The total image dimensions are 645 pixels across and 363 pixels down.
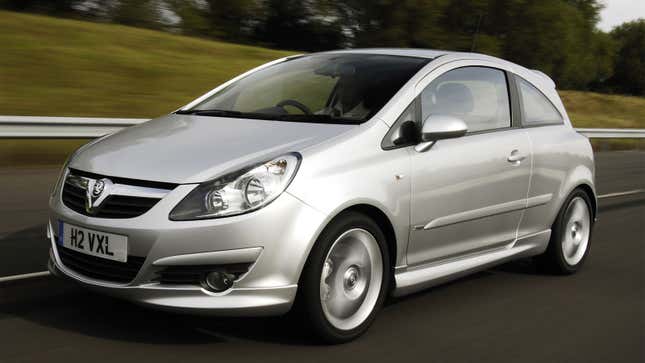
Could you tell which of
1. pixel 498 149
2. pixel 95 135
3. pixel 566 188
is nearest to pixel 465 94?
pixel 498 149

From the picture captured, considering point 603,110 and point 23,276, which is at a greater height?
point 23,276

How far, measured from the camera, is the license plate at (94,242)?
12.6 ft

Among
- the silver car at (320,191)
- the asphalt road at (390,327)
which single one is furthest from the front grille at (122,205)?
the asphalt road at (390,327)

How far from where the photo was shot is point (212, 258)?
3.76 m

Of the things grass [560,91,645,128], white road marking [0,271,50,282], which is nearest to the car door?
white road marking [0,271,50,282]

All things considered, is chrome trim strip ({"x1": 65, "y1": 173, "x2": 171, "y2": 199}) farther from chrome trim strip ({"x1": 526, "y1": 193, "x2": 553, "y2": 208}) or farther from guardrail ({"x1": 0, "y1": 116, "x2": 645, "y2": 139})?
guardrail ({"x1": 0, "y1": 116, "x2": 645, "y2": 139})

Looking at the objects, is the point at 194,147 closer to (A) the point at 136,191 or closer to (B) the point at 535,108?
(A) the point at 136,191

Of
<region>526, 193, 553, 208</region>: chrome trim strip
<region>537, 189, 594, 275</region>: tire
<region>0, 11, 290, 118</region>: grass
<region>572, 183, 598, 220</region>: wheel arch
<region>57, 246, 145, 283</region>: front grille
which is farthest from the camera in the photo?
Result: <region>0, 11, 290, 118</region>: grass

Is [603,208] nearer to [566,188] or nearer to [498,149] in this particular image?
[566,188]

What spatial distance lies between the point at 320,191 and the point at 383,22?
107 feet

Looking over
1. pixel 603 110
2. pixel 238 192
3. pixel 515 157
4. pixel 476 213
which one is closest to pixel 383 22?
pixel 603 110

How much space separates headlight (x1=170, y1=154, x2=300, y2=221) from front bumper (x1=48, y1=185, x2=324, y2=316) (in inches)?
1.4

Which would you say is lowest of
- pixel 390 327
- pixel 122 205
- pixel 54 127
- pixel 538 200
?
pixel 390 327

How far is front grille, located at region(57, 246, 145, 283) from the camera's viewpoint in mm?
3842
